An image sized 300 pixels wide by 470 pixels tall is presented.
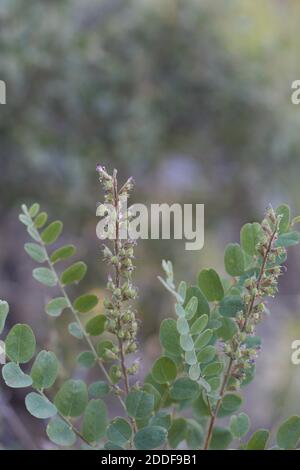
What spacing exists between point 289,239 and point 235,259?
4 centimetres

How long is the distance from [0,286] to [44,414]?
2.69 ft

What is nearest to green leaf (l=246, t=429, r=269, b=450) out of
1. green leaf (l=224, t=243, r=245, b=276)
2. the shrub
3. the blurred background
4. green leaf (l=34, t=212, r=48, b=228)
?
the shrub

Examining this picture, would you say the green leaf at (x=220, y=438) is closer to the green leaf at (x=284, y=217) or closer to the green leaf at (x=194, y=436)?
the green leaf at (x=194, y=436)

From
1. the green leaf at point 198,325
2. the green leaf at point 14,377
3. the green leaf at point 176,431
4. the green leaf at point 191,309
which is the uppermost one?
the green leaf at point 191,309

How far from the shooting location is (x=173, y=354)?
0.42 m

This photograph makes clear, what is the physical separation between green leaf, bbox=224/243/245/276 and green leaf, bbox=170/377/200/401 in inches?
3.0

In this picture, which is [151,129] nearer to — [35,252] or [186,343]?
[35,252]

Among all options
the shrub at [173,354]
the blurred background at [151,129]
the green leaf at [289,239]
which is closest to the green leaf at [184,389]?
the shrub at [173,354]

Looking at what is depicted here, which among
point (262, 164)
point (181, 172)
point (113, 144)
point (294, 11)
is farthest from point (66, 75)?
point (294, 11)

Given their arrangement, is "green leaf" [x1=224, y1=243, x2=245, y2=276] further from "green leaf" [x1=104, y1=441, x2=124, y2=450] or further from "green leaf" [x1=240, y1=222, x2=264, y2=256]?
"green leaf" [x1=104, y1=441, x2=124, y2=450]

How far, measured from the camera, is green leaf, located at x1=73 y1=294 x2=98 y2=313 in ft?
1.55

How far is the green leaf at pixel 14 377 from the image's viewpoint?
0.37 metres
